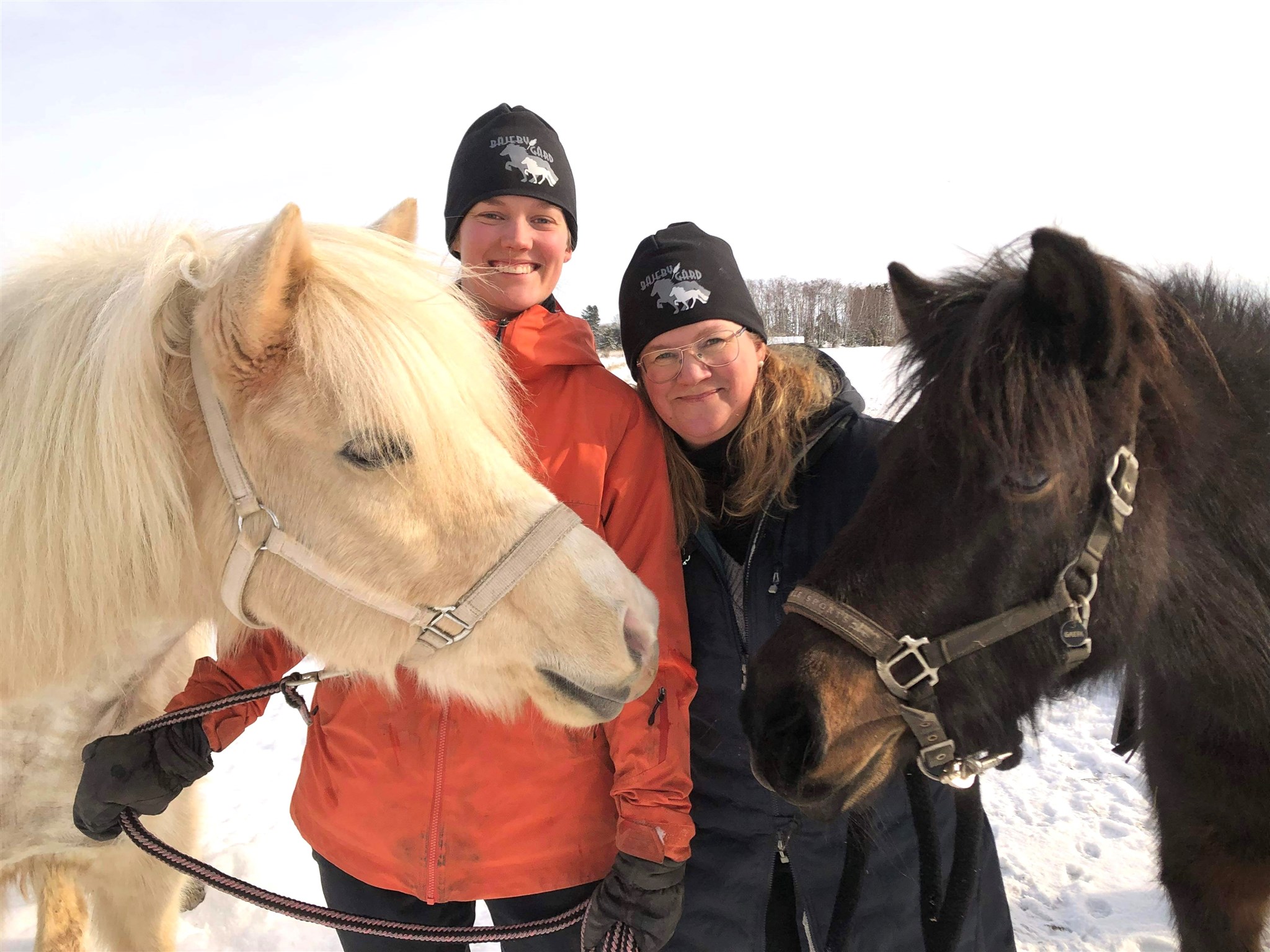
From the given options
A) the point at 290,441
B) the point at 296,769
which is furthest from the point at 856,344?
the point at 290,441

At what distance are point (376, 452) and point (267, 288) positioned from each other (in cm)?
37

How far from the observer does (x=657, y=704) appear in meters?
1.68

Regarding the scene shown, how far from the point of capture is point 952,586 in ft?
4.56

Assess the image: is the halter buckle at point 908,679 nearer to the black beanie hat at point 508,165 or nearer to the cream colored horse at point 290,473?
the cream colored horse at point 290,473

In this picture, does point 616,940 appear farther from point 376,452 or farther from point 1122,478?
point 1122,478

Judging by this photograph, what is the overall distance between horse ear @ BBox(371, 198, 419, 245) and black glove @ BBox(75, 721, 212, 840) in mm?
1482

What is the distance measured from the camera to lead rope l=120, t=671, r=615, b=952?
165 cm

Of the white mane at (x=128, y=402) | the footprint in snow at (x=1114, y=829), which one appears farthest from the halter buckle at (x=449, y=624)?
the footprint in snow at (x=1114, y=829)

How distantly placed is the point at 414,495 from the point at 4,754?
1.48 meters

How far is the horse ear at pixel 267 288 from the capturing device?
4.06 ft

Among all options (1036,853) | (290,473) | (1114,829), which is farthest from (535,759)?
(1114,829)

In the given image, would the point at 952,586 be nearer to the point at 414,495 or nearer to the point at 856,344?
the point at 414,495

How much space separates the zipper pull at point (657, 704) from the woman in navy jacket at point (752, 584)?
235 millimetres

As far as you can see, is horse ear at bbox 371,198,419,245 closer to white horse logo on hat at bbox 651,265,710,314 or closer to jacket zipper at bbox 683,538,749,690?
white horse logo on hat at bbox 651,265,710,314
